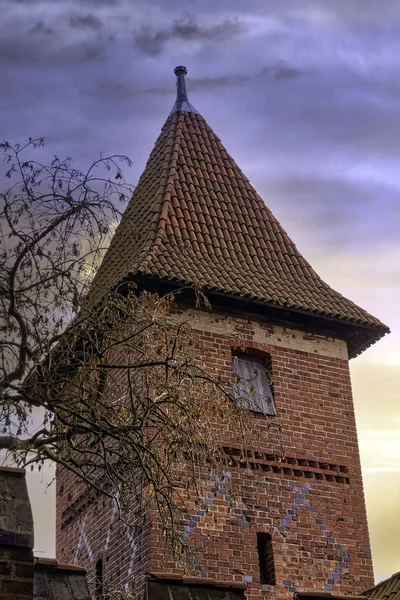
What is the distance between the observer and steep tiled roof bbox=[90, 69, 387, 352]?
17.1 metres

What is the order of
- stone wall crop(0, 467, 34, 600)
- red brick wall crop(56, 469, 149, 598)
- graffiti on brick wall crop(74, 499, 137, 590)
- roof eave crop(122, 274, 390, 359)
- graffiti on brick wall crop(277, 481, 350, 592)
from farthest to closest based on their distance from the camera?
roof eave crop(122, 274, 390, 359) < graffiti on brick wall crop(277, 481, 350, 592) < graffiti on brick wall crop(74, 499, 137, 590) < red brick wall crop(56, 469, 149, 598) < stone wall crop(0, 467, 34, 600)

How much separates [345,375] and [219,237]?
2.99 meters

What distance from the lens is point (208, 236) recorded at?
725 inches

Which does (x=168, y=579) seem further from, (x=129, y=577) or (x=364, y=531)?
(x=364, y=531)

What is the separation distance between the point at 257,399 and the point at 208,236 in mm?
2970

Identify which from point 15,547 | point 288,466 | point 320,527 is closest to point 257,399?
point 288,466

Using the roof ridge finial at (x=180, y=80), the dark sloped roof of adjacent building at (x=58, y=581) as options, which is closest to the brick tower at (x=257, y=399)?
the roof ridge finial at (x=180, y=80)

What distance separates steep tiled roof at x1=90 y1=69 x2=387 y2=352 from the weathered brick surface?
599mm

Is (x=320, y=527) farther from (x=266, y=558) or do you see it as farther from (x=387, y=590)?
(x=387, y=590)

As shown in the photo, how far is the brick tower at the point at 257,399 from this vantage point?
15359 millimetres

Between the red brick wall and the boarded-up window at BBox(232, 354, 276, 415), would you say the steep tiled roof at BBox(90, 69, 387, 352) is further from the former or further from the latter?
the red brick wall

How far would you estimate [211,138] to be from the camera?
20750mm

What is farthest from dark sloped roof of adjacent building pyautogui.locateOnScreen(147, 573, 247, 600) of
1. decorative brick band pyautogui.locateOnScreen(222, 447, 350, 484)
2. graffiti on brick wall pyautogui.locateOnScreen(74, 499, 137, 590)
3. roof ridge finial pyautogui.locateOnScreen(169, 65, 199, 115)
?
roof ridge finial pyautogui.locateOnScreen(169, 65, 199, 115)

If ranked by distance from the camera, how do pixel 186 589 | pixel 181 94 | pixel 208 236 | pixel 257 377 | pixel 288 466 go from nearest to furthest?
pixel 186 589 → pixel 288 466 → pixel 257 377 → pixel 208 236 → pixel 181 94
